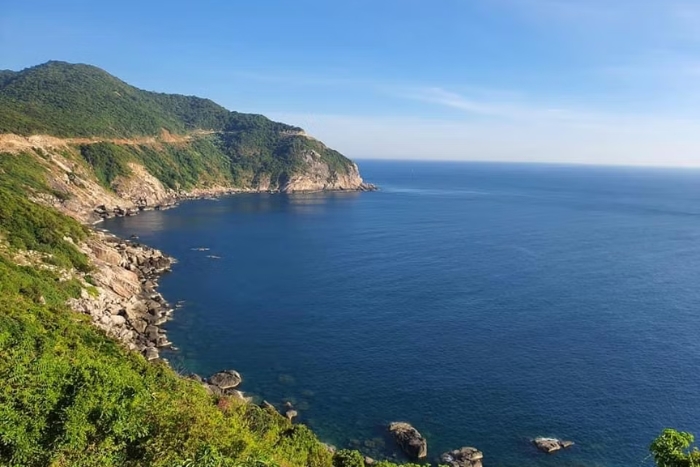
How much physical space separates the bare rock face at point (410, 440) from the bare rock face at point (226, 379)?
21.5 m

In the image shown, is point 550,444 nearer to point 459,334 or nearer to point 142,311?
point 459,334

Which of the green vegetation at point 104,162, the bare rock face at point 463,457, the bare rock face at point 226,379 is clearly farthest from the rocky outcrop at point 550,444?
the green vegetation at point 104,162

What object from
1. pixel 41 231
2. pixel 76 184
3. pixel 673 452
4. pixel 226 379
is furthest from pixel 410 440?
pixel 76 184

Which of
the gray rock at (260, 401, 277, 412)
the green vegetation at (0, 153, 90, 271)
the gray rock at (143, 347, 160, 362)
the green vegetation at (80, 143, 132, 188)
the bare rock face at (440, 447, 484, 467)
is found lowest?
the bare rock face at (440, 447, 484, 467)

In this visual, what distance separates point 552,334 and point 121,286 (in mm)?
75359

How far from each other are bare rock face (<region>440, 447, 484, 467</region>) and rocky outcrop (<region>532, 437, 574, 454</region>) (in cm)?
664

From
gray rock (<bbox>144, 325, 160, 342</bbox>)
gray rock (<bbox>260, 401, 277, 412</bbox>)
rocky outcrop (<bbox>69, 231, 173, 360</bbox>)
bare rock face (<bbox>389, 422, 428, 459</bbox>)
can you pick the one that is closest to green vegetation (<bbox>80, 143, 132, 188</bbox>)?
rocky outcrop (<bbox>69, 231, 173, 360</bbox>)

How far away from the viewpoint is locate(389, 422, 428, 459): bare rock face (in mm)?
51562

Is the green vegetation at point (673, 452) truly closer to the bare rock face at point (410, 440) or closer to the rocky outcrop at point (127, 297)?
the bare rock face at point (410, 440)

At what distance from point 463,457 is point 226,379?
3095 centimetres

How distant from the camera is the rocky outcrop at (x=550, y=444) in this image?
52.4 metres

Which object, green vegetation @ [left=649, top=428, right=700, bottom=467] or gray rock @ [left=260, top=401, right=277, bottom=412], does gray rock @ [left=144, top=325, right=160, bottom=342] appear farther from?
green vegetation @ [left=649, top=428, right=700, bottom=467]

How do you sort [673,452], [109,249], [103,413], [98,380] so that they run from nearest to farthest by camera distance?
1. [673,452]
2. [103,413]
3. [98,380]
4. [109,249]

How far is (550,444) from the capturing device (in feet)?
173
